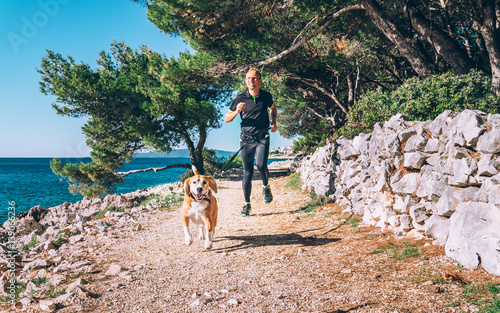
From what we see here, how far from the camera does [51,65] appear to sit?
15.3 m

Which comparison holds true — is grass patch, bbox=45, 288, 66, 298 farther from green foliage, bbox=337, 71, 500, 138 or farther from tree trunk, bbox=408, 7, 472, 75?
tree trunk, bbox=408, 7, 472, 75

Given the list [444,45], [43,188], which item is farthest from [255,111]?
[43,188]

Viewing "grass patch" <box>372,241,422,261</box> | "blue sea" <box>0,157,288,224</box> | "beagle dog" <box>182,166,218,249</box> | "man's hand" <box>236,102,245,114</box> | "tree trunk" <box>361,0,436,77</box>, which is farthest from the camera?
"blue sea" <box>0,157,288,224</box>

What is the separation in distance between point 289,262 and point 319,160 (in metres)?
5.57

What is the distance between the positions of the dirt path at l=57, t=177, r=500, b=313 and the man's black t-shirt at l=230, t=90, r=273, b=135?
2.04m

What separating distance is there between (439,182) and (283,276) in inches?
93.6

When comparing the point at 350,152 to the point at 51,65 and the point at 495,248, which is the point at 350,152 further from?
the point at 51,65

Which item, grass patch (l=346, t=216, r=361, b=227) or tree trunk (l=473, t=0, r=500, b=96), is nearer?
grass patch (l=346, t=216, r=361, b=227)

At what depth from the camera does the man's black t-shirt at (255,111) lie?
5.89 meters

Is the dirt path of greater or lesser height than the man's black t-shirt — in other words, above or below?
below

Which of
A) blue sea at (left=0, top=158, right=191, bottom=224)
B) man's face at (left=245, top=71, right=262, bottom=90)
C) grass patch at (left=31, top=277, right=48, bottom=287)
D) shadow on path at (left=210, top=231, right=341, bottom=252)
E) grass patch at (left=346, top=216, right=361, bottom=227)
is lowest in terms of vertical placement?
blue sea at (left=0, top=158, right=191, bottom=224)

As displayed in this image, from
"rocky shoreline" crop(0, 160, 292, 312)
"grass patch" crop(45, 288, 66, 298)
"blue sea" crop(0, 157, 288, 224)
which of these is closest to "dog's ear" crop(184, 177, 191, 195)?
"rocky shoreline" crop(0, 160, 292, 312)

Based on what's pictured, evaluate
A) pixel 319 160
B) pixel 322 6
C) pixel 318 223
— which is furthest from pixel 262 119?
pixel 322 6

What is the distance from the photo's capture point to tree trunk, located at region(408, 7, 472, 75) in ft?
25.8
